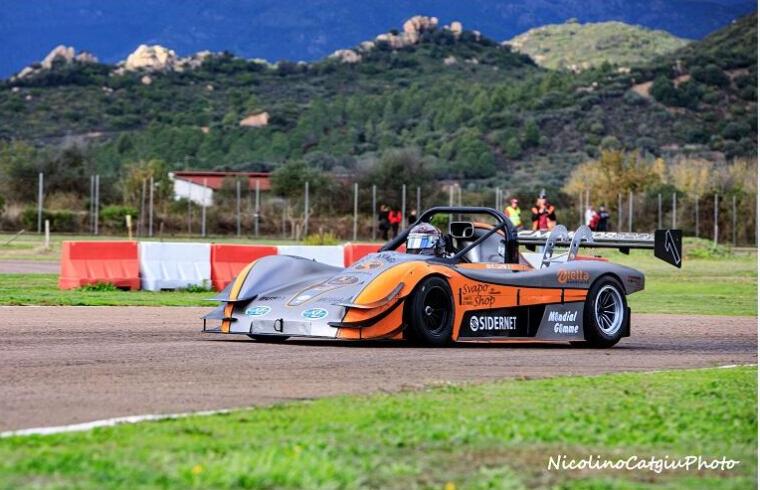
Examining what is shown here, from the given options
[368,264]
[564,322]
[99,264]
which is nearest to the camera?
[368,264]

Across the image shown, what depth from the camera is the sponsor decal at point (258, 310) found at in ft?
46.8

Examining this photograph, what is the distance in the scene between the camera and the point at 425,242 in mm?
15188

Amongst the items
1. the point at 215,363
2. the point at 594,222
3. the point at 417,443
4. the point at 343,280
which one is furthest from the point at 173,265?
the point at 594,222

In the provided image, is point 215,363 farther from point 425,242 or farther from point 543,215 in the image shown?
point 543,215

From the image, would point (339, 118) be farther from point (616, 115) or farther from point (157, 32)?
point (157, 32)

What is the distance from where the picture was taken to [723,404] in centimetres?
922

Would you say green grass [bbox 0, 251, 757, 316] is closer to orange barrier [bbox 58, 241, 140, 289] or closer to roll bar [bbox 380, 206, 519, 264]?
orange barrier [bbox 58, 241, 140, 289]

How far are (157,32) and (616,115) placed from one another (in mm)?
75070

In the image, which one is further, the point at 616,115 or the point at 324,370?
the point at 616,115

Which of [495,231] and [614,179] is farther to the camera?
[614,179]

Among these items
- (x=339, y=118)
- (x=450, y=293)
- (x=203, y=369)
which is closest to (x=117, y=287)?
(x=450, y=293)

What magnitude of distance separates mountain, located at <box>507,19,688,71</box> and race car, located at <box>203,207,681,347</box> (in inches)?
5780

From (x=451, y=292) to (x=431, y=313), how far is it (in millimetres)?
A: 286

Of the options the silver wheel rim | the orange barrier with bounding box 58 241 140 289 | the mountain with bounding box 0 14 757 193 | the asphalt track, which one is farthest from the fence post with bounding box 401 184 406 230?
the silver wheel rim
